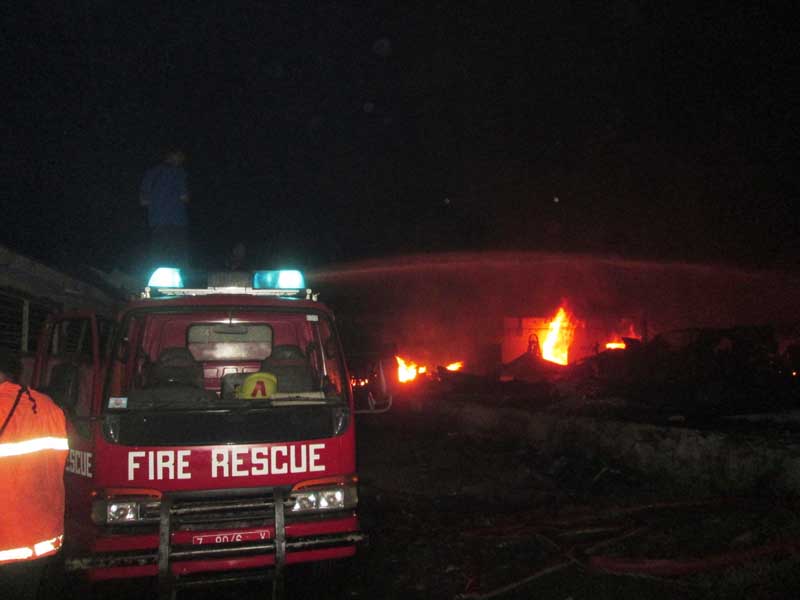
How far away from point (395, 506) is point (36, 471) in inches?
192

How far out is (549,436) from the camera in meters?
10.2

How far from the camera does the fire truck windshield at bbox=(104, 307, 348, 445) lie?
14.0ft

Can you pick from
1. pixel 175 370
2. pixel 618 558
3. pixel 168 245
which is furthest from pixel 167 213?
pixel 618 558

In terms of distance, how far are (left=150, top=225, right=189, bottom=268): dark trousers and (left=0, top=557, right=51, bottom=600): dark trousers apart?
453cm

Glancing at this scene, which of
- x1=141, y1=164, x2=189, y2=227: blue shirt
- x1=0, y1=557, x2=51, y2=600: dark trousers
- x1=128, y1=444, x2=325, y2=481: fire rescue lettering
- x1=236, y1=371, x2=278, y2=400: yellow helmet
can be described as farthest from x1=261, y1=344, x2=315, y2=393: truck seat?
x1=141, y1=164, x2=189, y2=227: blue shirt

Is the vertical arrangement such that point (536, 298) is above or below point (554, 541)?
above

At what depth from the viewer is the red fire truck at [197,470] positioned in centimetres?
402

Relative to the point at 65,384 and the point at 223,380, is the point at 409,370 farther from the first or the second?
the point at 65,384

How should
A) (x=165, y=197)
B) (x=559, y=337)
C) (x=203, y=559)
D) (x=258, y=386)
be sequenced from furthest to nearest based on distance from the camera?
(x=559, y=337)
(x=165, y=197)
(x=258, y=386)
(x=203, y=559)

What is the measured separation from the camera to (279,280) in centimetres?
545

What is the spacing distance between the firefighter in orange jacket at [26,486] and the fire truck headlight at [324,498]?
4.31ft

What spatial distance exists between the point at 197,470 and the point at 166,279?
174 cm

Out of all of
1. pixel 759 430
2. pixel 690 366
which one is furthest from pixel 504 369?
pixel 759 430

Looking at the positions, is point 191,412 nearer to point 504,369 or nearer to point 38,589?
point 38,589
